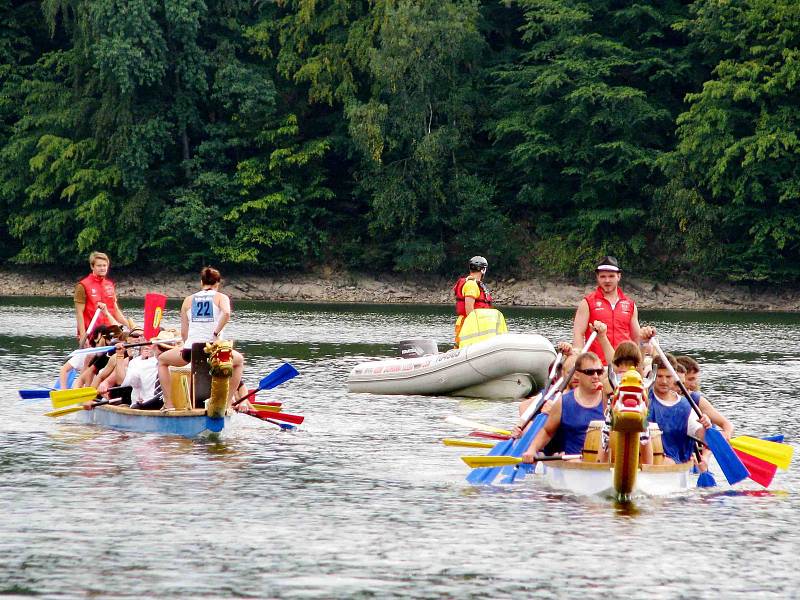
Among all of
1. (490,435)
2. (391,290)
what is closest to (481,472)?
(490,435)

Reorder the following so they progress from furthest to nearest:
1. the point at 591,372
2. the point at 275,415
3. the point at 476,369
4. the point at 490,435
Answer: the point at 476,369 < the point at 275,415 < the point at 490,435 < the point at 591,372

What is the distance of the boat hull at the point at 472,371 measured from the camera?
67.5 feet

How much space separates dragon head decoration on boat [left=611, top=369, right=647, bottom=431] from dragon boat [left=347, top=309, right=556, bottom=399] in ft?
30.0

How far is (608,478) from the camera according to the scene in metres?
11.8

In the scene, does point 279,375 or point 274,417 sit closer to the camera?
point 274,417

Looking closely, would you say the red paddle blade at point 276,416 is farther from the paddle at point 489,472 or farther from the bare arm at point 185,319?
the paddle at point 489,472

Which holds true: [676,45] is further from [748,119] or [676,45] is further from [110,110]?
[110,110]

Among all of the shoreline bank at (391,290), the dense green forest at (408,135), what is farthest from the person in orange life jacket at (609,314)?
the shoreline bank at (391,290)

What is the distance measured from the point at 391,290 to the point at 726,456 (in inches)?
1724

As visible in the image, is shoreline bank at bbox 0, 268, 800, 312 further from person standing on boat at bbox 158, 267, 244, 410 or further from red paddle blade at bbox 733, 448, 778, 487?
red paddle blade at bbox 733, 448, 778, 487

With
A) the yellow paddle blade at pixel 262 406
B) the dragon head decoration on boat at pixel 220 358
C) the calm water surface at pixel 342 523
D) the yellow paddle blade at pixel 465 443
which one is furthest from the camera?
the yellow paddle blade at pixel 262 406

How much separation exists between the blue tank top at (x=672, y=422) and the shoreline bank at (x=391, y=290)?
38743mm

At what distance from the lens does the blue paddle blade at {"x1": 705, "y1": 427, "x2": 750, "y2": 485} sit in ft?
40.7

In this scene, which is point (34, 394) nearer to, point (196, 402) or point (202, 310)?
point (196, 402)
